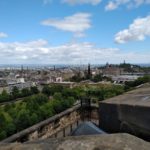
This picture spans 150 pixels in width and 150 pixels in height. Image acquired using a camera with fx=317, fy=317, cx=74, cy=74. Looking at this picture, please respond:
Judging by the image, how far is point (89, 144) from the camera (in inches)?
64.1

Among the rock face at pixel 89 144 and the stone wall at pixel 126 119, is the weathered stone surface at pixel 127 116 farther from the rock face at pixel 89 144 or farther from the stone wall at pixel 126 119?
the rock face at pixel 89 144

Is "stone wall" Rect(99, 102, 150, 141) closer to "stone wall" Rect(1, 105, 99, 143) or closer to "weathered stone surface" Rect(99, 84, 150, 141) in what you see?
"weathered stone surface" Rect(99, 84, 150, 141)

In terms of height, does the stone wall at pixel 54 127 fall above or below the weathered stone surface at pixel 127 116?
below

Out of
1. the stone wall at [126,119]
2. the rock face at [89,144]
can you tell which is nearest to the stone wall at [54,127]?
the stone wall at [126,119]

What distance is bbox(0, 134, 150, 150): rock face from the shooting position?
62.3 inches

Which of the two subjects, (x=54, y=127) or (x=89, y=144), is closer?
(x=89, y=144)

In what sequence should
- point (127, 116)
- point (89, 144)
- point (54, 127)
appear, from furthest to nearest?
point (54, 127) → point (127, 116) → point (89, 144)

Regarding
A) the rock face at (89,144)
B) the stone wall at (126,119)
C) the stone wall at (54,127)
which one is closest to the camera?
the rock face at (89,144)

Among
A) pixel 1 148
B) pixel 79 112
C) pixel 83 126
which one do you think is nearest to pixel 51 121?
pixel 79 112

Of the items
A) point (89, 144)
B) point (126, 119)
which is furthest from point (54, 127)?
point (89, 144)

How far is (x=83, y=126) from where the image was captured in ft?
10.1

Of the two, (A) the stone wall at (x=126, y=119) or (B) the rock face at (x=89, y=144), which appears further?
(A) the stone wall at (x=126, y=119)

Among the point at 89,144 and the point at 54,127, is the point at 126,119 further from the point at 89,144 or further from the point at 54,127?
the point at 54,127

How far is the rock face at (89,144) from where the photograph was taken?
1.58 metres
